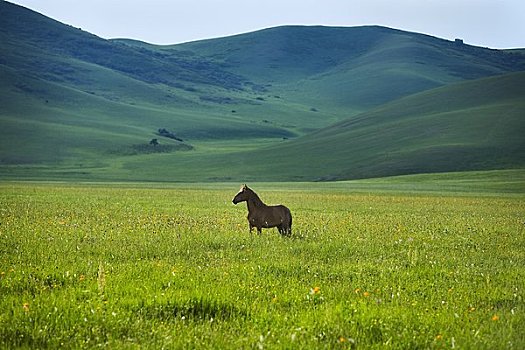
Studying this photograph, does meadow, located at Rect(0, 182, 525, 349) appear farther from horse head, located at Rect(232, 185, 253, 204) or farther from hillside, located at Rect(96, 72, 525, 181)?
hillside, located at Rect(96, 72, 525, 181)

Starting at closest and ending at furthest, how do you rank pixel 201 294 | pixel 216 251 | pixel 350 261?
pixel 201 294, pixel 350 261, pixel 216 251

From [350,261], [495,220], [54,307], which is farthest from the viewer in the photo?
[495,220]

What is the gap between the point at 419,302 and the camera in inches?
388

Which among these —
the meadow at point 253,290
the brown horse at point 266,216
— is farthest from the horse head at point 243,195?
the meadow at point 253,290

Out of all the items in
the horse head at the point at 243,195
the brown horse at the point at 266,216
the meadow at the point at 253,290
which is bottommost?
the meadow at the point at 253,290

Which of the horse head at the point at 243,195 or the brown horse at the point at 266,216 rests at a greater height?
the horse head at the point at 243,195

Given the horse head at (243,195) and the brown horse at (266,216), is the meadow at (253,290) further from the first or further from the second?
the horse head at (243,195)

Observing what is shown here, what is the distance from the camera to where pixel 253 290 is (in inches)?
403

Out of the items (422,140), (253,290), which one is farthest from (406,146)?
(253,290)

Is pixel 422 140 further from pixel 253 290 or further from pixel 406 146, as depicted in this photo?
pixel 253 290

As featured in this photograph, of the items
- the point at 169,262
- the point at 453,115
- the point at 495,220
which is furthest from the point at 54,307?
the point at 453,115

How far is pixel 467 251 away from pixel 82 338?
11626 mm

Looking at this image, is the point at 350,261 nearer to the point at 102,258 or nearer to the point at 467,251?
the point at 467,251

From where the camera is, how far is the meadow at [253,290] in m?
7.75
